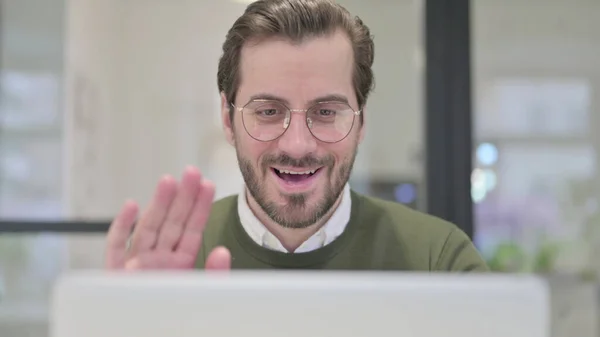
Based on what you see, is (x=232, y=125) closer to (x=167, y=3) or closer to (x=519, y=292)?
(x=519, y=292)

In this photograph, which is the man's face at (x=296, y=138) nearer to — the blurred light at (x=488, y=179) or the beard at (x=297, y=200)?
the beard at (x=297, y=200)

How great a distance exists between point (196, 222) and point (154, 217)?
3cm

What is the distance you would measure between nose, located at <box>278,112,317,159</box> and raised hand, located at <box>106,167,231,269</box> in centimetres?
10

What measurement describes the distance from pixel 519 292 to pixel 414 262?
34 cm

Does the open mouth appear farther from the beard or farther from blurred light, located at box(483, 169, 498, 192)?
blurred light, located at box(483, 169, 498, 192)

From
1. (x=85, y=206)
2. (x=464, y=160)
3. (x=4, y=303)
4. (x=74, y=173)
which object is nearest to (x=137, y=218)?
(x=464, y=160)

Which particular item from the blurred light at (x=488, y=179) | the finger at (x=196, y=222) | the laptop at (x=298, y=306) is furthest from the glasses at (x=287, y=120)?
the blurred light at (x=488, y=179)

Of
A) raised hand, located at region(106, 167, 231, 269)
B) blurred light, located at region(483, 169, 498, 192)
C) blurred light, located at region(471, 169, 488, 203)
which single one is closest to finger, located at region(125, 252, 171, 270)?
raised hand, located at region(106, 167, 231, 269)

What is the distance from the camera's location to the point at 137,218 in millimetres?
472

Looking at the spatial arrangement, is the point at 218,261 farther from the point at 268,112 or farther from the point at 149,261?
the point at 268,112

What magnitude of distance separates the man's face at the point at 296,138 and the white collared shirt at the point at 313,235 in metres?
0.02

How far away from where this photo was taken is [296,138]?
54 cm

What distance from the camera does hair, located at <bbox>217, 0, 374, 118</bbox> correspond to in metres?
0.56

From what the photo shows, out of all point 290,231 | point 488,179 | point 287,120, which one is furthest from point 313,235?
point 488,179
